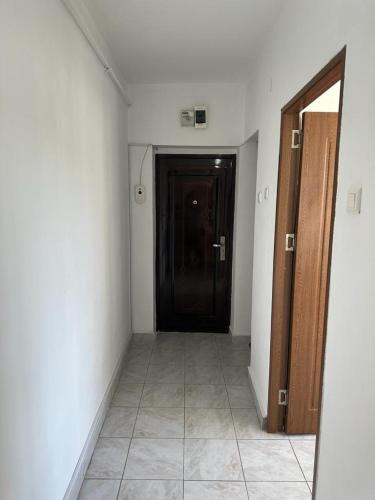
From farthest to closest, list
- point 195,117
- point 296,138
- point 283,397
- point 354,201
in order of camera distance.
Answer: point 195,117, point 283,397, point 296,138, point 354,201

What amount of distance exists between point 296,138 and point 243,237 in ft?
5.83

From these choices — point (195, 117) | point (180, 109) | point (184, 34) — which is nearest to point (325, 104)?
point (184, 34)

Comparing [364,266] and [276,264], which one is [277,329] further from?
[364,266]

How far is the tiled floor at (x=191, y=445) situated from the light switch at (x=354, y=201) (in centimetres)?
156

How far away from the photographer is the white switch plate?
3561mm

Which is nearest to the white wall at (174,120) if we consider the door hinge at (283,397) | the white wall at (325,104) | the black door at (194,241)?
the black door at (194,241)

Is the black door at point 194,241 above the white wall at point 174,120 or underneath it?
underneath

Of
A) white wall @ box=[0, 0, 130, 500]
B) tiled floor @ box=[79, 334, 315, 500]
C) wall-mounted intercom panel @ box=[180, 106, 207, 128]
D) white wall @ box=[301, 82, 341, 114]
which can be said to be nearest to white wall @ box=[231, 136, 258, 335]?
wall-mounted intercom panel @ box=[180, 106, 207, 128]

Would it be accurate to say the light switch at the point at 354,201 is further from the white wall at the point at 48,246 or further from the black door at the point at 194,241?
the black door at the point at 194,241

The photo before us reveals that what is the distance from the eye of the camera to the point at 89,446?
2.00 metres

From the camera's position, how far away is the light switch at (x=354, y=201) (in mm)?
1071

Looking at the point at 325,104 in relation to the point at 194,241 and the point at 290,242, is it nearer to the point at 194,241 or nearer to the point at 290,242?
the point at 290,242

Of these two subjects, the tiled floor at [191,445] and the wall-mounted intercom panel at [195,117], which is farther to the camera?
the wall-mounted intercom panel at [195,117]

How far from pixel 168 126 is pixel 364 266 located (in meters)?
2.84
